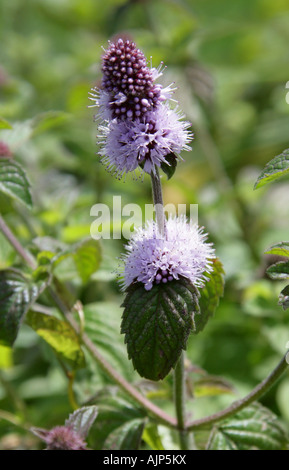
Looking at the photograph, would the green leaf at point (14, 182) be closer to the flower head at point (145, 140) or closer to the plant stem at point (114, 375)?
the plant stem at point (114, 375)

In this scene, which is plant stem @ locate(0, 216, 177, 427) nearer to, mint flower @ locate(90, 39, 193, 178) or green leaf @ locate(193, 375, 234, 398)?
green leaf @ locate(193, 375, 234, 398)

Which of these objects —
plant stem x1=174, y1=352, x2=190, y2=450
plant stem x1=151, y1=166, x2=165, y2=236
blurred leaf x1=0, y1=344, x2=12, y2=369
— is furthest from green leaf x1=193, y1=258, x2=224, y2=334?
blurred leaf x1=0, y1=344, x2=12, y2=369

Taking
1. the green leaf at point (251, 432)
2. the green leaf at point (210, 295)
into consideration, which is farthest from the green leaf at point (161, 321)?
the green leaf at point (251, 432)

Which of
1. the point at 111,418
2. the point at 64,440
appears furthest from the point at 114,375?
the point at 64,440

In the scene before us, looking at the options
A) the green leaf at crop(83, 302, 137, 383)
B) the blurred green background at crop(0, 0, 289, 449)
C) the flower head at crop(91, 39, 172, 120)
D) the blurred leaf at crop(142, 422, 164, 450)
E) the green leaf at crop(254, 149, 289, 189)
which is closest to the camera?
the flower head at crop(91, 39, 172, 120)

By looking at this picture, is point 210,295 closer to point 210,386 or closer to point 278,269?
point 278,269
